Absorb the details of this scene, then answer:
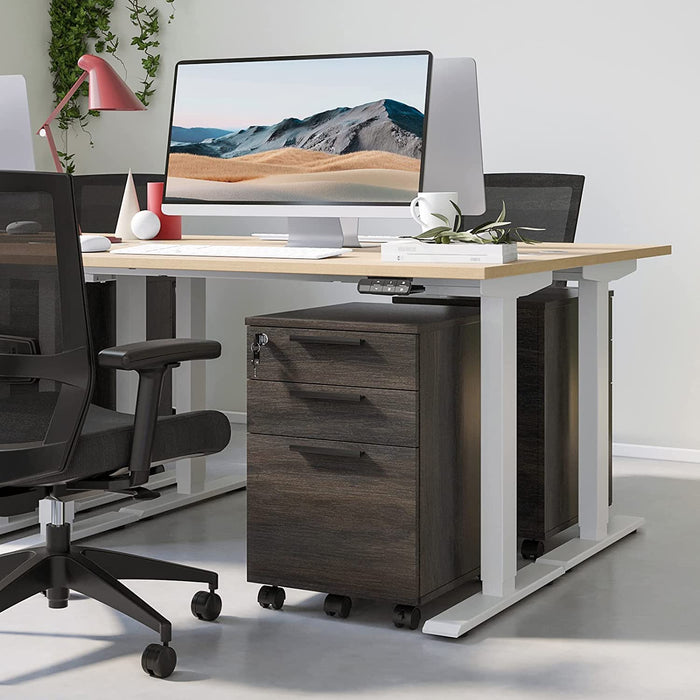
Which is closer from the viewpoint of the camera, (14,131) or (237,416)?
(14,131)

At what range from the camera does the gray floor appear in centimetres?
216

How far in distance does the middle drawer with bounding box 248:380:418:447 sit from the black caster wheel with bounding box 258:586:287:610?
13.5 inches

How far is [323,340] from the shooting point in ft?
8.11

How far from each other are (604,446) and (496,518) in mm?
604

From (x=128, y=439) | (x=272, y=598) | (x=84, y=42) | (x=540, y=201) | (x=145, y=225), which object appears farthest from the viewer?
(x=84, y=42)

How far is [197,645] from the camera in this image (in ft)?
7.79

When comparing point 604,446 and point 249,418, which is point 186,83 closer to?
point 249,418

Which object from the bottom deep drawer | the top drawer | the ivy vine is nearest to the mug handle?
the top drawer

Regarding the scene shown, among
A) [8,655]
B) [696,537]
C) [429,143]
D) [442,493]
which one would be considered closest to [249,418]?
[442,493]

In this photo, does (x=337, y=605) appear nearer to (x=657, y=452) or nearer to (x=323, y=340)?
(x=323, y=340)

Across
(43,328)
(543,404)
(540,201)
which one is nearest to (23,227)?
(43,328)

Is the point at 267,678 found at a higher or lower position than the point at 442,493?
lower

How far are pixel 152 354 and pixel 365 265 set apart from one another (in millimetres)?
495

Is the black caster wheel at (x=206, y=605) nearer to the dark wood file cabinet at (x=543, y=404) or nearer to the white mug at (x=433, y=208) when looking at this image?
the dark wood file cabinet at (x=543, y=404)
